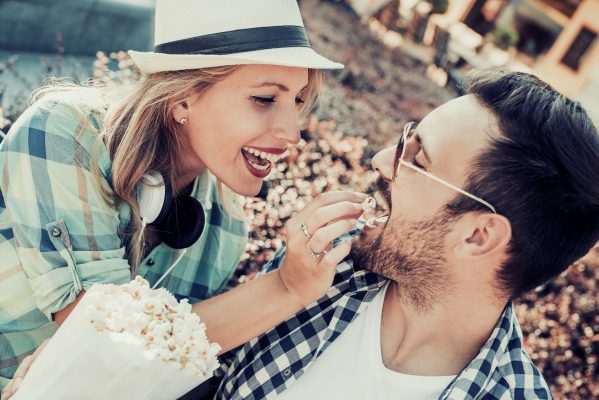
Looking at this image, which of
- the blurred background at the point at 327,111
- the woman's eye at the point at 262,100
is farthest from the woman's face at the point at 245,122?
the blurred background at the point at 327,111

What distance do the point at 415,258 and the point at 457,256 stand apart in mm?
182

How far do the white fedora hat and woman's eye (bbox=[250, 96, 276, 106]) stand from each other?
22cm

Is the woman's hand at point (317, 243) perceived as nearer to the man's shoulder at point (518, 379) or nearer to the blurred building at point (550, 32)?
the man's shoulder at point (518, 379)

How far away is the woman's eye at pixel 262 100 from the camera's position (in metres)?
2.14

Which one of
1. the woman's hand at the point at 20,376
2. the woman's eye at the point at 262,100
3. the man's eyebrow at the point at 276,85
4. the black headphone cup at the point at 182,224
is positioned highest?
the man's eyebrow at the point at 276,85

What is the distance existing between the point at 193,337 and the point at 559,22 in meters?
28.8

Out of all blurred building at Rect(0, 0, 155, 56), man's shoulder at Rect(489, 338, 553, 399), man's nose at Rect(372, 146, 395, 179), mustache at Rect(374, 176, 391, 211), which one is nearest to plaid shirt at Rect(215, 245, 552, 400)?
man's shoulder at Rect(489, 338, 553, 399)

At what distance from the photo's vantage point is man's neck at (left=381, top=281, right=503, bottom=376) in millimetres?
2127

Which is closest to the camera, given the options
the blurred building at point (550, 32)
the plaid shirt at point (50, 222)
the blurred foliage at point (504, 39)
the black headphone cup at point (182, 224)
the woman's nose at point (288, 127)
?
the plaid shirt at point (50, 222)

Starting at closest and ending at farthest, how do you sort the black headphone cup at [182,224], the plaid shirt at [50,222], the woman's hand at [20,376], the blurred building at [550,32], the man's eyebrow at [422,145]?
the woman's hand at [20,376], the plaid shirt at [50,222], the man's eyebrow at [422,145], the black headphone cup at [182,224], the blurred building at [550,32]

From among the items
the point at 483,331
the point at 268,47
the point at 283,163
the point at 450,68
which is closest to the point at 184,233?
the point at 268,47

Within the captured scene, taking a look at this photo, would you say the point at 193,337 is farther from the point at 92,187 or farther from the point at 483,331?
the point at 483,331

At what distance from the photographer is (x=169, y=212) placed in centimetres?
237

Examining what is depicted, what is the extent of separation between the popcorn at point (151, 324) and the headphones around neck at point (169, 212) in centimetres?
82
